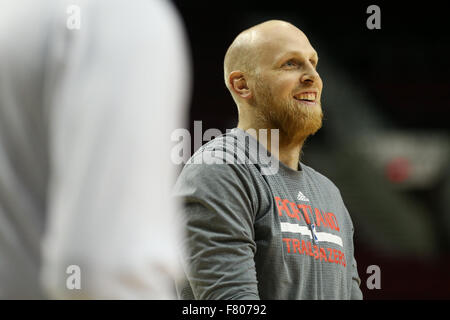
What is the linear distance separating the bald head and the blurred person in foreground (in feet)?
3.42

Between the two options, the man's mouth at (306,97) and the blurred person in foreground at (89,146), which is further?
the man's mouth at (306,97)

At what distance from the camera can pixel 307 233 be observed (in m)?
1.55

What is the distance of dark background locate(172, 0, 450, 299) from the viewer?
19.0 feet

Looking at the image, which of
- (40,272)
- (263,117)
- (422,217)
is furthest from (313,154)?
(40,272)

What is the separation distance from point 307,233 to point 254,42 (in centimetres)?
47

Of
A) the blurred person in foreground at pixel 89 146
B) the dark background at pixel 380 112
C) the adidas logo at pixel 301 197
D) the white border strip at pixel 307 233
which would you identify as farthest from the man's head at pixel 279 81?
the dark background at pixel 380 112

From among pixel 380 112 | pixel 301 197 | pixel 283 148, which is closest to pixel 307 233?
pixel 301 197

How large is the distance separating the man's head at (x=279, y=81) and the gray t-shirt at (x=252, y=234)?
0.08 metres

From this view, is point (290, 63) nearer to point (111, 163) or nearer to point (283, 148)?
point (283, 148)

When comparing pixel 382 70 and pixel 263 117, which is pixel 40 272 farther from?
pixel 382 70

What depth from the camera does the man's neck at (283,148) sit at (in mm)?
1655

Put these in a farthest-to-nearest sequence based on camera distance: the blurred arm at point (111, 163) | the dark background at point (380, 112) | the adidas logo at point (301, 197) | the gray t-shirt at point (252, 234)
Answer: the dark background at point (380, 112)
the adidas logo at point (301, 197)
the gray t-shirt at point (252, 234)
the blurred arm at point (111, 163)

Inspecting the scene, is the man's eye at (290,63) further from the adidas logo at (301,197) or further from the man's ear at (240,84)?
the adidas logo at (301,197)

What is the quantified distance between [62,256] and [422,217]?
6.04 metres
